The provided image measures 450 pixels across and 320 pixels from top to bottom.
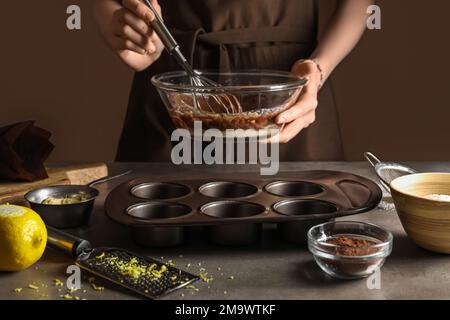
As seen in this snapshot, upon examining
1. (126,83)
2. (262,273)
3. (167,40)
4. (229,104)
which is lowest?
(262,273)

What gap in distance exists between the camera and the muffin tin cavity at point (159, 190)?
1.51m

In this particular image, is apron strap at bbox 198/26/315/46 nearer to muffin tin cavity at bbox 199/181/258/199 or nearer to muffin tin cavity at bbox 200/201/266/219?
muffin tin cavity at bbox 199/181/258/199

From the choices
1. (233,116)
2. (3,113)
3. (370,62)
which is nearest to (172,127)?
(233,116)

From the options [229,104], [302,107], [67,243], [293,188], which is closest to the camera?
[67,243]

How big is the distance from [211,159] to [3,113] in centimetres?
162

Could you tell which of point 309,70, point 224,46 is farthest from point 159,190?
point 224,46

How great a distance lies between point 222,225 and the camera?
1.32m

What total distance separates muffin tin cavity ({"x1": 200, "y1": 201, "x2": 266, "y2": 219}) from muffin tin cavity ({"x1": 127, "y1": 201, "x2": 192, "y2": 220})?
0.14ft

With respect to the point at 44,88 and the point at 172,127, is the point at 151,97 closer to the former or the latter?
the point at 172,127

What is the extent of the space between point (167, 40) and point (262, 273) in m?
0.55

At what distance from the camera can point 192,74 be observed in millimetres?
1616

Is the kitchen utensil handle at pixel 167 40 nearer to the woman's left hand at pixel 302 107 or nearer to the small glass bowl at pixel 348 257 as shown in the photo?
the woman's left hand at pixel 302 107

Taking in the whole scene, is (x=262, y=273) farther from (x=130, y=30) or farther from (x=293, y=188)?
(x=130, y=30)

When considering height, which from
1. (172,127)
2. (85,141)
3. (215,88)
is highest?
(215,88)
